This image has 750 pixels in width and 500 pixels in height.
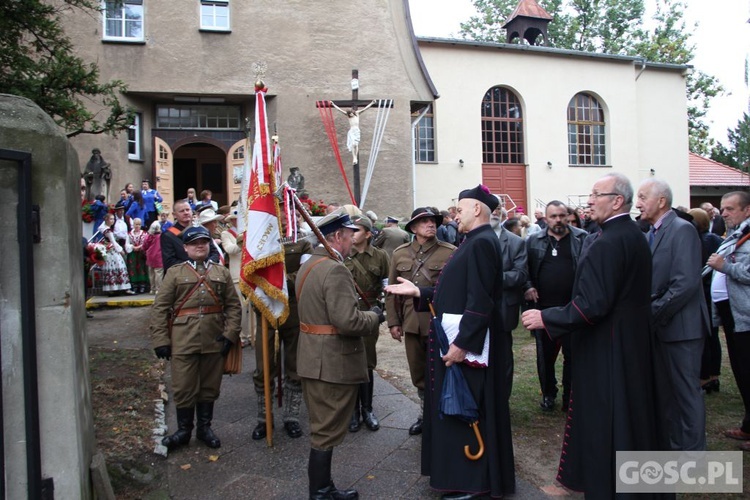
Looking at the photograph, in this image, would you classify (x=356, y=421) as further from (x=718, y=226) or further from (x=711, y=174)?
(x=711, y=174)

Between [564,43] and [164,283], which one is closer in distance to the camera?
[164,283]

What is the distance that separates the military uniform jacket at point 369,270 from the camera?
5.97 metres

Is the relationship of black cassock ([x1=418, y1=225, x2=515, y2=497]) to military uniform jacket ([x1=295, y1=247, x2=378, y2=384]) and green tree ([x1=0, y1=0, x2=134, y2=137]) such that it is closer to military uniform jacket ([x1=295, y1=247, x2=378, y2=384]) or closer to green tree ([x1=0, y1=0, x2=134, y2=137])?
military uniform jacket ([x1=295, y1=247, x2=378, y2=384])

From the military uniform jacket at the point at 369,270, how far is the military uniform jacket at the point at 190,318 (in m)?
1.31

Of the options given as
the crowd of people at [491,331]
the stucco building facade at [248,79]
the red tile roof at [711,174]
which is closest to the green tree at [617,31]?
the red tile roof at [711,174]

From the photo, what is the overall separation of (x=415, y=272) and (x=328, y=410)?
1715 millimetres

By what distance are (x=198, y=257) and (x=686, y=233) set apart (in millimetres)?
3899

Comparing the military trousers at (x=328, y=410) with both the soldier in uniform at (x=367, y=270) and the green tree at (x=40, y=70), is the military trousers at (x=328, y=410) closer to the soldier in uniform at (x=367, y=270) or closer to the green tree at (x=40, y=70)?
the soldier in uniform at (x=367, y=270)

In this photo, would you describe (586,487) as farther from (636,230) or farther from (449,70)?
(449,70)

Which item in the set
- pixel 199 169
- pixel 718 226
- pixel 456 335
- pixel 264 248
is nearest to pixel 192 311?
pixel 264 248

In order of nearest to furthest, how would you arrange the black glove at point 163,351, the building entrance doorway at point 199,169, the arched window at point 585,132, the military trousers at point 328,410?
the military trousers at point 328,410 < the black glove at point 163,351 < the building entrance doorway at point 199,169 < the arched window at point 585,132

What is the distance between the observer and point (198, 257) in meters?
5.14

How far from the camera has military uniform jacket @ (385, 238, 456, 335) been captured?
5.21 meters

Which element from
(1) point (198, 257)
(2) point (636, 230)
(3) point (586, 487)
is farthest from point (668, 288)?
(1) point (198, 257)
